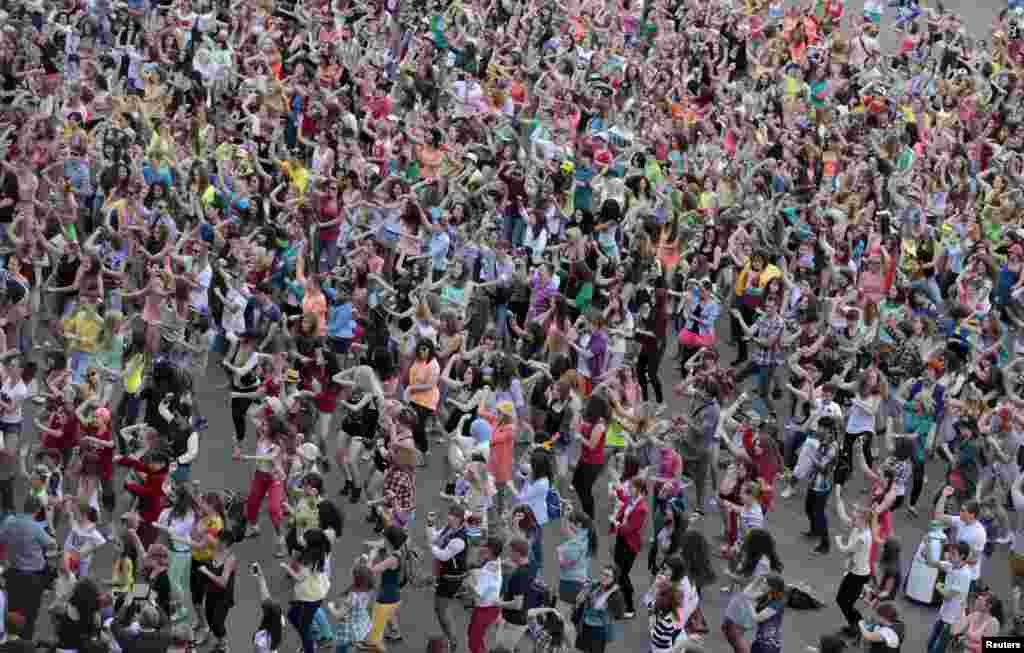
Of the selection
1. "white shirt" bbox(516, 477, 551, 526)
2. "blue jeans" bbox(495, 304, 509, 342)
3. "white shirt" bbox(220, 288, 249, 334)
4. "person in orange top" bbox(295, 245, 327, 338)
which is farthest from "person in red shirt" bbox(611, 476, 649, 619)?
"white shirt" bbox(220, 288, 249, 334)

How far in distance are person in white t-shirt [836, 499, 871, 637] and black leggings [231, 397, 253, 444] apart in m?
5.53

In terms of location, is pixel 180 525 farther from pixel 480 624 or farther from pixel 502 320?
pixel 502 320

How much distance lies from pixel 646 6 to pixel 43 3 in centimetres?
954

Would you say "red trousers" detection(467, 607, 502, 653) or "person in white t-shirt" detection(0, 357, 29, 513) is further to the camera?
"person in white t-shirt" detection(0, 357, 29, 513)

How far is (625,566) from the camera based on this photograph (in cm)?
1352

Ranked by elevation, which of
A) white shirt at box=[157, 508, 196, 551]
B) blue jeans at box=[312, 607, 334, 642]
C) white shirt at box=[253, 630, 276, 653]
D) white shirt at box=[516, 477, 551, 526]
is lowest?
blue jeans at box=[312, 607, 334, 642]

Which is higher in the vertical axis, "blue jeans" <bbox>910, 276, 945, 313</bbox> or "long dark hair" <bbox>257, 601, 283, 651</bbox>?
"blue jeans" <bbox>910, 276, 945, 313</bbox>

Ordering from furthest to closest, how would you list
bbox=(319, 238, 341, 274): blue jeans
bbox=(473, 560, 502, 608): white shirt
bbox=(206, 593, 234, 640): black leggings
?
1. bbox=(319, 238, 341, 274): blue jeans
2. bbox=(206, 593, 234, 640): black leggings
3. bbox=(473, 560, 502, 608): white shirt

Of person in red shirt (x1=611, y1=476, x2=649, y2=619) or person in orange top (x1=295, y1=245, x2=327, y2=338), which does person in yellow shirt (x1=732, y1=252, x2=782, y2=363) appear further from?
person in red shirt (x1=611, y1=476, x2=649, y2=619)

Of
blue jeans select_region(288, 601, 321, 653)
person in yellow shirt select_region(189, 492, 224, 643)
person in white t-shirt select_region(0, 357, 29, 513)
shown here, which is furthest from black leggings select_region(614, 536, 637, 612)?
person in white t-shirt select_region(0, 357, 29, 513)

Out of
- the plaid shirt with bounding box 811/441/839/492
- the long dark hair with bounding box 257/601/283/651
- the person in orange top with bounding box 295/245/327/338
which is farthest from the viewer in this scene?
the person in orange top with bounding box 295/245/327/338

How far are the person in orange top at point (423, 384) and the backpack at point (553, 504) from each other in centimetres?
147

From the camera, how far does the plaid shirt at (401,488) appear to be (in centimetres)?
1335

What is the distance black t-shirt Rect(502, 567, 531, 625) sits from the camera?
40.5ft
